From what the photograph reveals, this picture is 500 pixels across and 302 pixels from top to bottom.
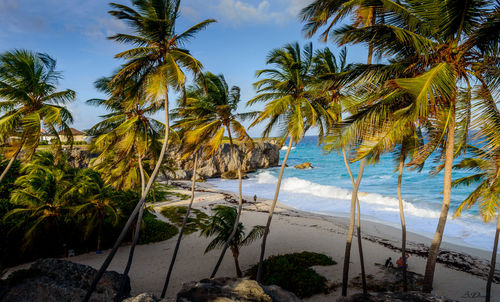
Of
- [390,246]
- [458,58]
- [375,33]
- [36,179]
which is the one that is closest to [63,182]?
[36,179]

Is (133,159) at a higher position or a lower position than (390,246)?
higher

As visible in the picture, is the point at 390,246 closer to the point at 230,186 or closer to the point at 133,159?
the point at 133,159

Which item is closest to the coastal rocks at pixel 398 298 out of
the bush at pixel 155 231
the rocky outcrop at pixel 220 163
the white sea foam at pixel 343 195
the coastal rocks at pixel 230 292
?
the coastal rocks at pixel 230 292

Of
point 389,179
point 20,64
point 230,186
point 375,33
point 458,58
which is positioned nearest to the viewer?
point 458,58

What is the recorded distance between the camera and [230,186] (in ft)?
116

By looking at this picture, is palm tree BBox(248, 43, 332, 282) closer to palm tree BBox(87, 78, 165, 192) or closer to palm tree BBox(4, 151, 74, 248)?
palm tree BBox(87, 78, 165, 192)

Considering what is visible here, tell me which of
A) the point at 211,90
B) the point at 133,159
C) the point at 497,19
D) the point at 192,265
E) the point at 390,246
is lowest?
the point at 192,265

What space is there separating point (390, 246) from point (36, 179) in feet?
60.7

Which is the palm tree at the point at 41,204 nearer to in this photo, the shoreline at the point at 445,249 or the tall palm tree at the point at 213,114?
the tall palm tree at the point at 213,114

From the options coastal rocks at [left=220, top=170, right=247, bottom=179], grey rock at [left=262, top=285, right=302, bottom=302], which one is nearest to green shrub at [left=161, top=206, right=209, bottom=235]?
grey rock at [left=262, top=285, right=302, bottom=302]

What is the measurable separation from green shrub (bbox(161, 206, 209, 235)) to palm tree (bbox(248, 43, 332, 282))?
349 inches

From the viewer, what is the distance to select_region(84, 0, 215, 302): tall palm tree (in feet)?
23.4

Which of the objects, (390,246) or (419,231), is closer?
(390,246)

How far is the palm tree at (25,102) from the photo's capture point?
7.91 metres
